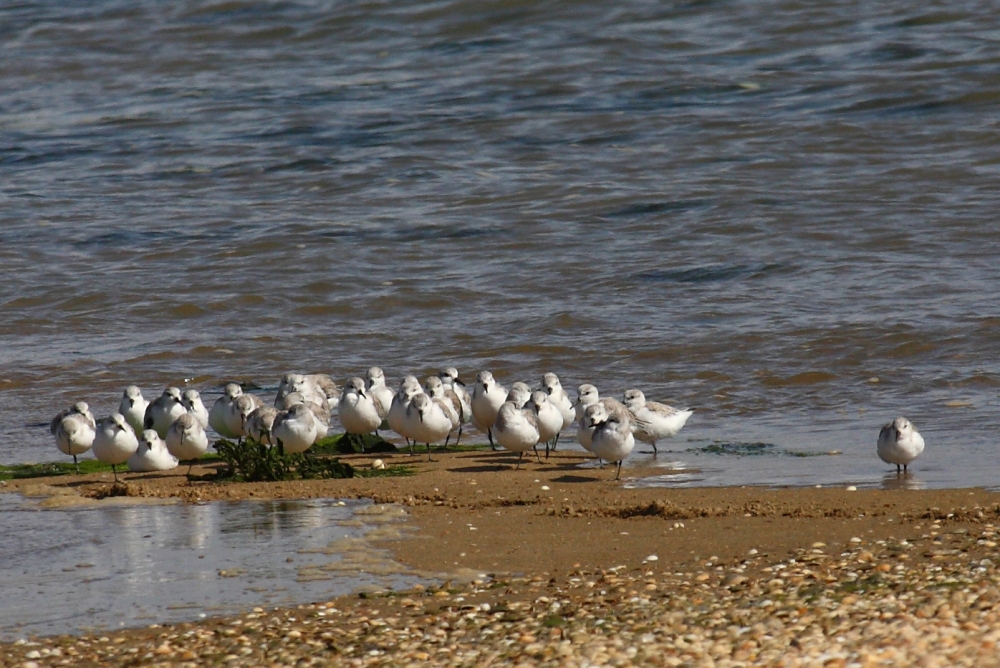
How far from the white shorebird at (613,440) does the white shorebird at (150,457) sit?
2725mm

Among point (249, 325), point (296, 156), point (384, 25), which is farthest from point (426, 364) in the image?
point (384, 25)

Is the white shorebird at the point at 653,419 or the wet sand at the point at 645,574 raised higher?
the white shorebird at the point at 653,419

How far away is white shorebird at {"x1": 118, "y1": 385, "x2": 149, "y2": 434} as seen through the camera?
35.8 feet

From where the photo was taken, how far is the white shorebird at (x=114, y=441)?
31.3 ft

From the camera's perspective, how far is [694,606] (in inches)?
230

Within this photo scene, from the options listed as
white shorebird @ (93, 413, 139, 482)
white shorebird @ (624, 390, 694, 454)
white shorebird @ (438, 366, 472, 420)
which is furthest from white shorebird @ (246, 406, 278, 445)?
white shorebird @ (624, 390, 694, 454)

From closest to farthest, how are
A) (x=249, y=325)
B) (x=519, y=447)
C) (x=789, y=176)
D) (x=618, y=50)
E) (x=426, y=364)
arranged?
1. (x=519, y=447)
2. (x=426, y=364)
3. (x=249, y=325)
4. (x=789, y=176)
5. (x=618, y=50)

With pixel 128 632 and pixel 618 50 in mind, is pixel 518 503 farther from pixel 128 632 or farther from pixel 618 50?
pixel 618 50

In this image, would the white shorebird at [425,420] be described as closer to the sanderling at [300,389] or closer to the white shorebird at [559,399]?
the white shorebird at [559,399]

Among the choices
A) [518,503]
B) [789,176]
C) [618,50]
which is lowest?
[518,503]

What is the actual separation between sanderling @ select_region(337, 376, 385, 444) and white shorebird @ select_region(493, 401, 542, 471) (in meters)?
1.11

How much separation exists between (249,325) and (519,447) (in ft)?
19.4

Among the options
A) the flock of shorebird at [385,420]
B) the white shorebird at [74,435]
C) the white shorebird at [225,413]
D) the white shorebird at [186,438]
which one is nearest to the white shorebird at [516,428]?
the flock of shorebird at [385,420]

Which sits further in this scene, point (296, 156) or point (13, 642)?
point (296, 156)
